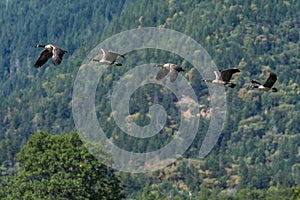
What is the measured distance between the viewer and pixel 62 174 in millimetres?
92750

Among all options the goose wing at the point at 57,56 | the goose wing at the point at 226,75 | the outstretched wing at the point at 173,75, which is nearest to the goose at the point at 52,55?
the goose wing at the point at 57,56

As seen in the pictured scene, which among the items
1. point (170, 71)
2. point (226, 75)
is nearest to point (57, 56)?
point (226, 75)

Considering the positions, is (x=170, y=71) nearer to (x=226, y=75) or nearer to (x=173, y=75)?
(x=173, y=75)

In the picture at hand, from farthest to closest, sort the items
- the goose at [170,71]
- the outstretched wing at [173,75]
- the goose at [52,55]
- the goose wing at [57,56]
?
the goose at [170,71] < the outstretched wing at [173,75] < the goose at [52,55] < the goose wing at [57,56]

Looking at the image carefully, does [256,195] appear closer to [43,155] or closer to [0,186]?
[0,186]

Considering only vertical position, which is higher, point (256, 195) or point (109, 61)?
point (109, 61)

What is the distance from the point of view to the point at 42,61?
1565 inches

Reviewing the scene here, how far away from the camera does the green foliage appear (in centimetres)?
9162

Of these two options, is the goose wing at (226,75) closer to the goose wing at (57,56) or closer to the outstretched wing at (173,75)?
the outstretched wing at (173,75)

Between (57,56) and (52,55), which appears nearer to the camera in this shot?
(57,56)

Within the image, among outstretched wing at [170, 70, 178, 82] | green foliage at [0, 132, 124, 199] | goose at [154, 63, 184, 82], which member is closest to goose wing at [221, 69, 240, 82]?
goose at [154, 63, 184, 82]

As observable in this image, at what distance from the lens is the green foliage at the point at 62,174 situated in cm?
9162

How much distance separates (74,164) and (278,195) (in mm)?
110008

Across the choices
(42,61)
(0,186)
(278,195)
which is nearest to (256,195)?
(278,195)
